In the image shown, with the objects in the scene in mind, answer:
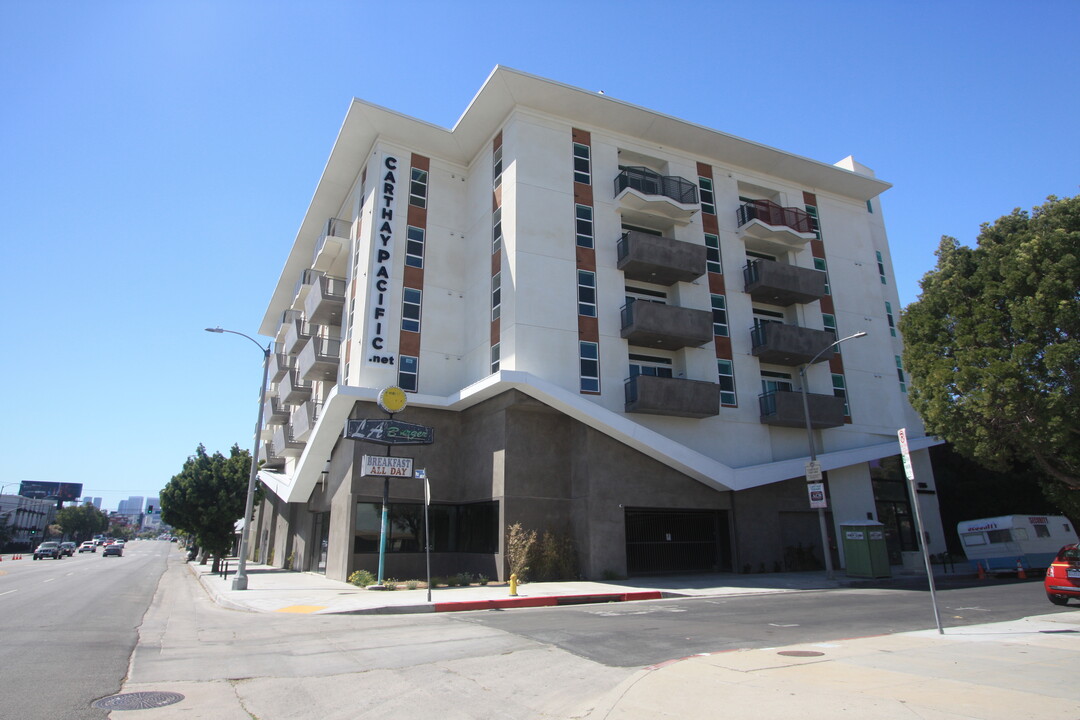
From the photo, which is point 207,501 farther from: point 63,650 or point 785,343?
point 785,343

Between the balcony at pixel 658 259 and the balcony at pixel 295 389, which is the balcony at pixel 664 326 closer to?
the balcony at pixel 658 259

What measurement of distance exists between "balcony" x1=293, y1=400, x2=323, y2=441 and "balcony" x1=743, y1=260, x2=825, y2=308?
23886mm

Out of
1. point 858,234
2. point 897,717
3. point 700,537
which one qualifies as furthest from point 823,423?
point 897,717

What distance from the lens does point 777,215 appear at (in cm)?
3419

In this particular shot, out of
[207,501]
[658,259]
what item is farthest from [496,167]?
[207,501]

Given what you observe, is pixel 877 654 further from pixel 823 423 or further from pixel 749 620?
pixel 823 423

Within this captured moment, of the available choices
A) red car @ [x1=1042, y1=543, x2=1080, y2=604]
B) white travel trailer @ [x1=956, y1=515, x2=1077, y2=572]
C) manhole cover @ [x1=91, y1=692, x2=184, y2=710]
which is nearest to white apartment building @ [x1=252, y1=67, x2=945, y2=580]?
white travel trailer @ [x1=956, y1=515, x2=1077, y2=572]

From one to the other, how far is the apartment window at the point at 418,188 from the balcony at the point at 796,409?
64.3ft

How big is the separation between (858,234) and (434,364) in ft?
88.9

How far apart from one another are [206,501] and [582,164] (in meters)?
30.2

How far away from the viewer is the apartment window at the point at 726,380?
2983 centimetres

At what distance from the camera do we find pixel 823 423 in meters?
30.3

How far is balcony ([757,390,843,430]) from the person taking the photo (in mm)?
29578

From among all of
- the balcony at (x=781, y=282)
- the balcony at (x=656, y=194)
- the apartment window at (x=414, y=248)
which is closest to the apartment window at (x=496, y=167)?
the apartment window at (x=414, y=248)
